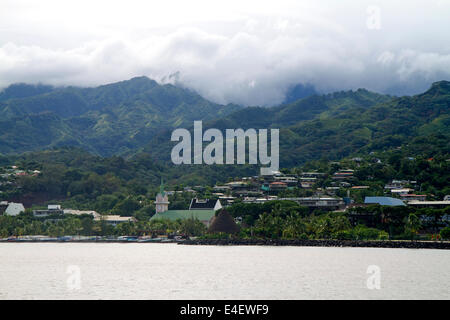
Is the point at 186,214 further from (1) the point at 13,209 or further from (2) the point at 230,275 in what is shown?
(2) the point at 230,275

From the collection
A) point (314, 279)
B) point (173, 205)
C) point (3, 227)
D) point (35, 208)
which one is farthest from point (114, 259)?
point (35, 208)

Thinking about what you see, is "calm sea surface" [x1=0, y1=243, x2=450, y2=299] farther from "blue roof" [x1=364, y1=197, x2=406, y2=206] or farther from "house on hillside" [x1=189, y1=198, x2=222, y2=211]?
"house on hillside" [x1=189, y1=198, x2=222, y2=211]

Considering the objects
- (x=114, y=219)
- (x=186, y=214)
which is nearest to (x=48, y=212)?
(x=114, y=219)

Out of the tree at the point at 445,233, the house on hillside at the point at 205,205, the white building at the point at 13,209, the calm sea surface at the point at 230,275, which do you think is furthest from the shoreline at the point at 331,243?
the white building at the point at 13,209
